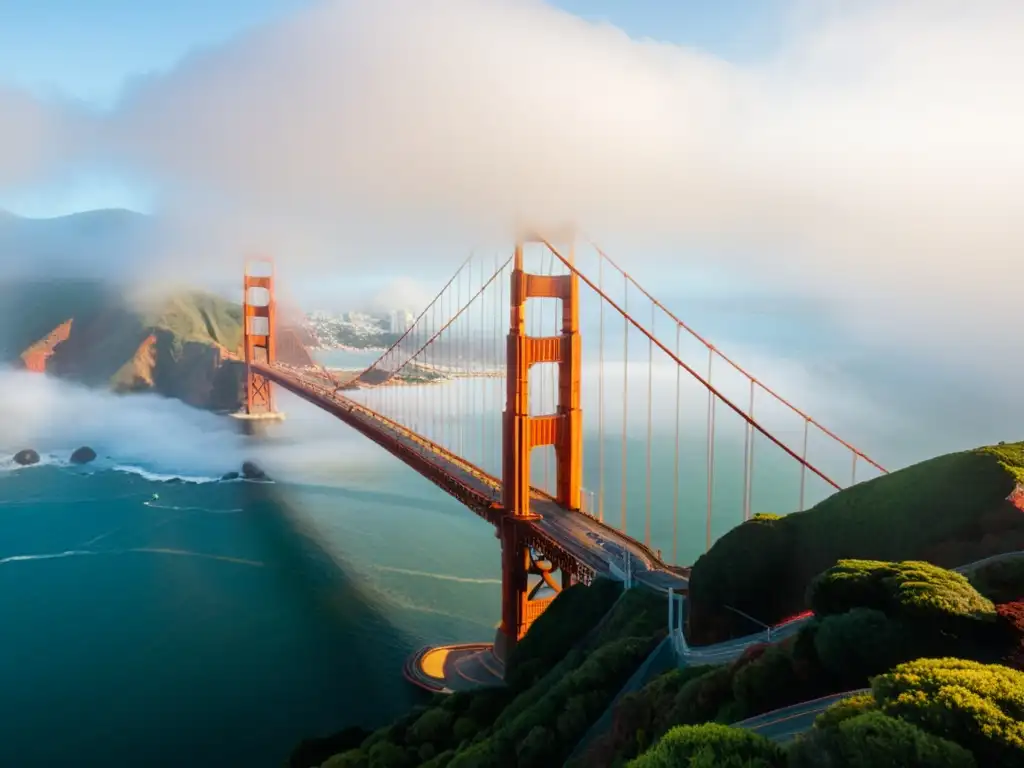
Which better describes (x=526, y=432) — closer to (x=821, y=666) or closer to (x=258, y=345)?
(x=821, y=666)

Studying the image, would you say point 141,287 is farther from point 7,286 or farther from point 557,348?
point 557,348

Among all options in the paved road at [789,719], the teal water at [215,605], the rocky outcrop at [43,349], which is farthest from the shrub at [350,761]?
the rocky outcrop at [43,349]

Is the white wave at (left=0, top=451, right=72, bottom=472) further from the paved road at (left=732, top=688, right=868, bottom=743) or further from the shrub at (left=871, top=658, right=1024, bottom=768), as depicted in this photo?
the shrub at (left=871, top=658, right=1024, bottom=768)

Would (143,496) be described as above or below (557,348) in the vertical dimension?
below

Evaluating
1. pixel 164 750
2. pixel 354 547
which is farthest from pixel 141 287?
pixel 164 750

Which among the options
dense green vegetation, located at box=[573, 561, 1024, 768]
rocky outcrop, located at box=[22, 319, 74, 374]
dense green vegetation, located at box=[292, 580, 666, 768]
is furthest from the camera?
rocky outcrop, located at box=[22, 319, 74, 374]

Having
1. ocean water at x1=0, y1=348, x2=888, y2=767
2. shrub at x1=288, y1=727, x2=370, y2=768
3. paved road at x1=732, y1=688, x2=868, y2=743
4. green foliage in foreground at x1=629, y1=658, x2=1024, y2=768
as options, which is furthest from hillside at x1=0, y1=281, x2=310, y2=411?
green foliage in foreground at x1=629, y1=658, x2=1024, y2=768
